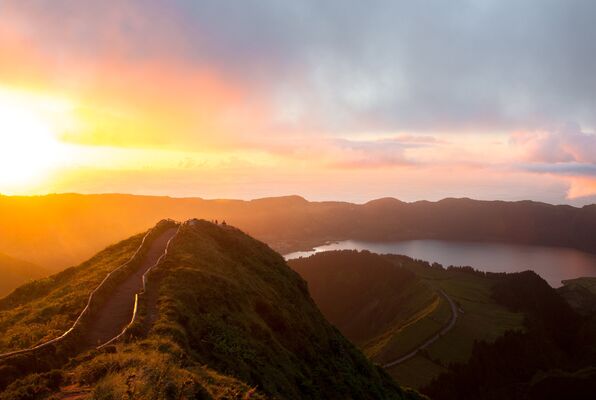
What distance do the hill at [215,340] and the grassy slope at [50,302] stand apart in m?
0.26

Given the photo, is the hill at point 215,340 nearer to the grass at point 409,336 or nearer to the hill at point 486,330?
the hill at point 486,330

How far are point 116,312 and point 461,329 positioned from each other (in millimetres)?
108043

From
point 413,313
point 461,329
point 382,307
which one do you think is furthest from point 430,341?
point 382,307

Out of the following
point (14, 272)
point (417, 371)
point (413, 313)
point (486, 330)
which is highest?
point (14, 272)

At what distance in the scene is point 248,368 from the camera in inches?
912

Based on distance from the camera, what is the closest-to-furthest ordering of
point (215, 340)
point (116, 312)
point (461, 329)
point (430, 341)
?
point (215, 340)
point (116, 312)
point (430, 341)
point (461, 329)

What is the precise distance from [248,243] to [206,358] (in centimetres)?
2935

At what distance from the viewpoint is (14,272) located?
148500 millimetres

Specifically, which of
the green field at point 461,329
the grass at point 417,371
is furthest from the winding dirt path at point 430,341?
the grass at point 417,371

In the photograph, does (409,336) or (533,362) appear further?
(409,336)

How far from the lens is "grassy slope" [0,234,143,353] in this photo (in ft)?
79.0

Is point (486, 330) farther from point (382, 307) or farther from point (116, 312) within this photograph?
point (116, 312)

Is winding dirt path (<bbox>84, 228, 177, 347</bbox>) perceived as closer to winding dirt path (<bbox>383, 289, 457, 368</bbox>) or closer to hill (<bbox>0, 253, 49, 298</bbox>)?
Answer: winding dirt path (<bbox>383, 289, 457, 368</bbox>)

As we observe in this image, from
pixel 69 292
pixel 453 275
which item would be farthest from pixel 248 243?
pixel 453 275
